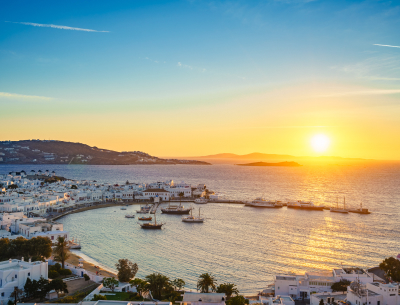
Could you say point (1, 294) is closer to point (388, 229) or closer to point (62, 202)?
point (62, 202)

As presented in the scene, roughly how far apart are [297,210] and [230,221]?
22.5 metres

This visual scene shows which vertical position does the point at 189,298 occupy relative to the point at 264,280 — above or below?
above

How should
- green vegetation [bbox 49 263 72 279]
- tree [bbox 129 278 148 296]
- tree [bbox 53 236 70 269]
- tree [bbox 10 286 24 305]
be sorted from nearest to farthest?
tree [bbox 10 286 24 305] < tree [bbox 129 278 148 296] < green vegetation [bbox 49 263 72 279] < tree [bbox 53 236 70 269]

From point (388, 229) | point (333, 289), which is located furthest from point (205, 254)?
point (388, 229)

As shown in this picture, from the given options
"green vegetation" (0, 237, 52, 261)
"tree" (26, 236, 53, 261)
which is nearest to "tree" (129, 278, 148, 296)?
"green vegetation" (0, 237, 52, 261)

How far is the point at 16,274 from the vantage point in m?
22.0

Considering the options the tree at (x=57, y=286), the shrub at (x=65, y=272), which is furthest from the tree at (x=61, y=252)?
the tree at (x=57, y=286)

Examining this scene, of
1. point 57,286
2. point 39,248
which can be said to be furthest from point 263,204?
point 57,286

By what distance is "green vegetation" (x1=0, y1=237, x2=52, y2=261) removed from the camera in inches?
1107

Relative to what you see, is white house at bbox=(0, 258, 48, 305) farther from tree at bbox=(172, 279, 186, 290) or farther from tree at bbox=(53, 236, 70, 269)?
tree at bbox=(172, 279, 186, 290)

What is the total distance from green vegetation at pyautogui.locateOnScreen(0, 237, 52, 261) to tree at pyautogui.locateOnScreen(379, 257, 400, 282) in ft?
97.6

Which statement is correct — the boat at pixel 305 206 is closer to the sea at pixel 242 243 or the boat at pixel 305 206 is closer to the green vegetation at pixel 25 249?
the sea at pixel 242 243

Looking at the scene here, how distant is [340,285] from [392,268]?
605cm

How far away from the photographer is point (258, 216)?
6041 centimetres
